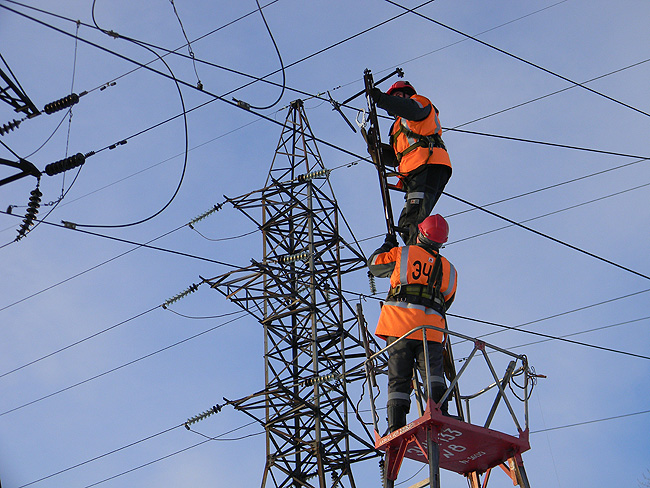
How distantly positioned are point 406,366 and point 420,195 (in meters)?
2.83

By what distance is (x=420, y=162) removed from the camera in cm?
1282

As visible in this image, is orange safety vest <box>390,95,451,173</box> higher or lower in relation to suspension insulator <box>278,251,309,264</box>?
lower

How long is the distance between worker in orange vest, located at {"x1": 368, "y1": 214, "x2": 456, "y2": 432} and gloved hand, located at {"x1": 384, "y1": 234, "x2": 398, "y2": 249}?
212mm

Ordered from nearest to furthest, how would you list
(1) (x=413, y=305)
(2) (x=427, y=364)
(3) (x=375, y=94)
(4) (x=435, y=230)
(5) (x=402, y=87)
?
1. (2) (x=427, y=364)
2. (1) (x=413, y=305)
3. (4) (x=435, y=230)
4. (3) (x=375, y=94)
5. (5) (x=402, y=87)

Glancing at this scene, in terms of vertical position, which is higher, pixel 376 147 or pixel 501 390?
pixel 376 147

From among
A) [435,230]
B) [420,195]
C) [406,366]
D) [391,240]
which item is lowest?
[406,366]

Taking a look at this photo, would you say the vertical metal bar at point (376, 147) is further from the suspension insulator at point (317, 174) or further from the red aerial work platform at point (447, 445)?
the suspension insulator at point (317, 174)

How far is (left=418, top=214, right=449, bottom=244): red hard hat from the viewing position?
453 inches

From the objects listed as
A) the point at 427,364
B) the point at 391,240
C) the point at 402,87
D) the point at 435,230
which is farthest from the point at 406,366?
the point at 402,87

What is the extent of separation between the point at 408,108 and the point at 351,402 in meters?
6.16

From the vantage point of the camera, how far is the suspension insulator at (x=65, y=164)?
1377 centimetres

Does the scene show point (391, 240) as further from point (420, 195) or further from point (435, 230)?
point (420, 195)

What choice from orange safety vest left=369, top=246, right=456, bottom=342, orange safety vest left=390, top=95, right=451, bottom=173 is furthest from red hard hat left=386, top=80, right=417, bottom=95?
orange safety vest left=369, top=246, right=456, bottom=342

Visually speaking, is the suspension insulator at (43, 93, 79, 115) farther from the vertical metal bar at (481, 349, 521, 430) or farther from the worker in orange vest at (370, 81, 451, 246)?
the vertical metal bar at (481, 349, 521, 430)
